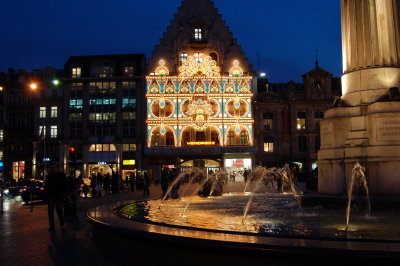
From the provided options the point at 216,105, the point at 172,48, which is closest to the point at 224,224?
the point at 216,105

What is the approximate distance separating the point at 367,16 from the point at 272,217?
715cm

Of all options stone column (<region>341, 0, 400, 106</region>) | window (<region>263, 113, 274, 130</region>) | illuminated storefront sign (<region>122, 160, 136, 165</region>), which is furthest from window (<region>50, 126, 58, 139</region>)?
stone column (<region>341, 0, 400, 106</region>)

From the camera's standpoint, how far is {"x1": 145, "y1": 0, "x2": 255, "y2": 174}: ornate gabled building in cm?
6059

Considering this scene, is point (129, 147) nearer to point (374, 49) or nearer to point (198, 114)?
point (198, 114)

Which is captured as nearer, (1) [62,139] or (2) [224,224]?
(2) [224,224]

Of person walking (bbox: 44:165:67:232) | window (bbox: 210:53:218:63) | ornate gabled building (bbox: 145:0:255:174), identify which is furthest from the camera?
window (bbox: 210:53:218:63)

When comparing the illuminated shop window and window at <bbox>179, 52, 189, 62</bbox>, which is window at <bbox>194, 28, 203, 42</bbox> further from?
the illuminated shop window

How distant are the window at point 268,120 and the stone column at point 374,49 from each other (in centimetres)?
5120

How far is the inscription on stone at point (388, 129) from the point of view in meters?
12.7

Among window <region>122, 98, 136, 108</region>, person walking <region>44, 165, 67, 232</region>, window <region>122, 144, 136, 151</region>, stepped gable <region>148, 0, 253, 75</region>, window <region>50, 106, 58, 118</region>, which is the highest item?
stepped gable <region>148, 0, 253, 75</region>

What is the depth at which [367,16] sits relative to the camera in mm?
14062

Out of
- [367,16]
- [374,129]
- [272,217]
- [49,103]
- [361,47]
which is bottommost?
[272,217]

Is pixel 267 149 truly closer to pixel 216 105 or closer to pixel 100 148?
pixel 216 105

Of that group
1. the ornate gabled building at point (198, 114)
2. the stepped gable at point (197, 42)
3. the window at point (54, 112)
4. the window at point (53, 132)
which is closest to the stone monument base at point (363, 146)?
the ornate gabled building at point (198, 114)
